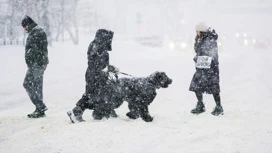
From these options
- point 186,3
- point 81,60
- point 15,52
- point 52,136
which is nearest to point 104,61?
point 52,136

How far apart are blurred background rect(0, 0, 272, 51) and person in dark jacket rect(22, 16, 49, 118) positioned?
1579 centimetres

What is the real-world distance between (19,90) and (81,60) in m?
12.1

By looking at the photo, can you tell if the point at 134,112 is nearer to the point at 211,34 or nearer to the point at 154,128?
the point at 154,128

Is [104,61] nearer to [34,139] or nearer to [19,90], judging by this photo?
Answer: [34,139]

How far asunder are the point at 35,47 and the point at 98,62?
159 centimetres

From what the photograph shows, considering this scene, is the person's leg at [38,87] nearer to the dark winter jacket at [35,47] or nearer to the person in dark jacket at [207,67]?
the dark winter jacket at [35,47]

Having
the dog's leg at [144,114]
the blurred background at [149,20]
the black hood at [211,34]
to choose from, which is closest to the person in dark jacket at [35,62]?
the dog's leg at [144,114]

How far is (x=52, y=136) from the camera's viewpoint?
19.7 feet

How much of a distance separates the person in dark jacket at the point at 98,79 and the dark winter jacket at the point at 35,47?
4.25 feet

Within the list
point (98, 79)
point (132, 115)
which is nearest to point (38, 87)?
point (98, 79)

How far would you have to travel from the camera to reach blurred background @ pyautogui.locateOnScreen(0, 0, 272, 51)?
30.3 metres

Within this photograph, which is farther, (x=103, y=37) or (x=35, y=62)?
(x=35, y=62)

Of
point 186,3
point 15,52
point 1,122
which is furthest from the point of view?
point 186,3

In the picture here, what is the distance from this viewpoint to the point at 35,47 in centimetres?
766
